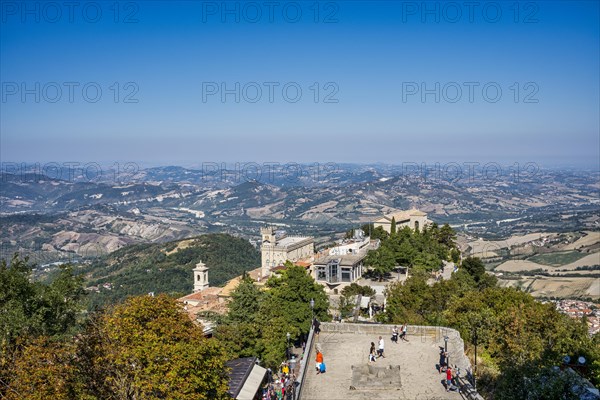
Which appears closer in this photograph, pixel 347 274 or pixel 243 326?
pixel 243 326

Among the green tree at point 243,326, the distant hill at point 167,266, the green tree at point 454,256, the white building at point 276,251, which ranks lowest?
the distant hill at point 167,266

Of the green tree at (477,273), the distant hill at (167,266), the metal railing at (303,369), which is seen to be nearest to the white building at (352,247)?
the green tree at (477,273)

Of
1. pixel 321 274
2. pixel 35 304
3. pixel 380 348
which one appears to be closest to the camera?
pixel 380 348

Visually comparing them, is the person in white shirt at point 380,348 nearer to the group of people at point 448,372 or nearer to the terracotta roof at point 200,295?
the group of people at point 448,372

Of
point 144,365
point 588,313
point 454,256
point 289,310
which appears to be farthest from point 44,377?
point 588,313

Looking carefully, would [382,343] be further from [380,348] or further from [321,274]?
[321,274]

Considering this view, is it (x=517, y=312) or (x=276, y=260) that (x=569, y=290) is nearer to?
(x=276, y=260)
